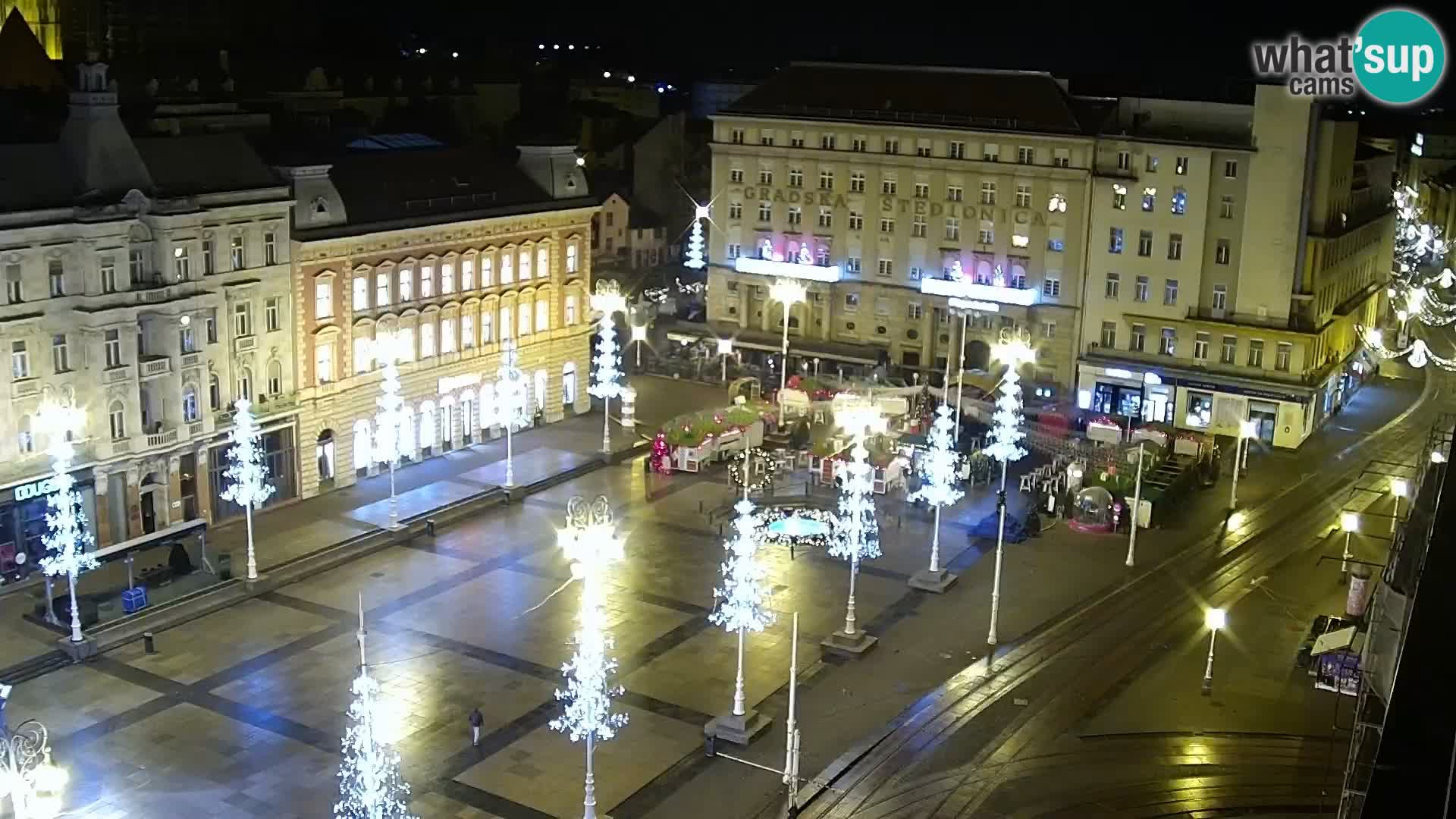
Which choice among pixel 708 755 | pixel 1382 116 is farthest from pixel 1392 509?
pixel 1382 116

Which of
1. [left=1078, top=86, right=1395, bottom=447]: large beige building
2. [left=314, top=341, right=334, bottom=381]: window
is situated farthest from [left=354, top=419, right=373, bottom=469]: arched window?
[left=1078, top=86, right=1395, bottom=447]: large beige building

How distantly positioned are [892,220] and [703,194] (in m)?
42.1

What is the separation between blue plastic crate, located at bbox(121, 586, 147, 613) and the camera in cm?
5053

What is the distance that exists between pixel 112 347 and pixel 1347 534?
51.1 m

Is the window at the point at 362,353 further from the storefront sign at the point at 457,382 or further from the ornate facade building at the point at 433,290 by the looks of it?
the storefront sign at the point at 457,382

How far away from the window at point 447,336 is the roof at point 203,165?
1191cm

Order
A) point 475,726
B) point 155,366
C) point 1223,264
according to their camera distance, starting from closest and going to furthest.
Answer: point 475,726 < point 155,366 < point 1223,264

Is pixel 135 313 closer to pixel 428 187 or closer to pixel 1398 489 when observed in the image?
pixel 428 187

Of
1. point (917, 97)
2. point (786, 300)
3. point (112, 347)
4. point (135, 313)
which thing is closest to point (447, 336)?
point (135, 313)

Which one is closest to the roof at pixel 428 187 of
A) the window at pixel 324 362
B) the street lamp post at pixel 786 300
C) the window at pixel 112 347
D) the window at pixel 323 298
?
the window at pixel 323 298

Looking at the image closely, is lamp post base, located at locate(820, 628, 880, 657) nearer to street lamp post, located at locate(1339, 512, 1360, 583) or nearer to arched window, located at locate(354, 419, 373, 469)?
street lamp post, located at locate(1339, 512, 1360, 583)

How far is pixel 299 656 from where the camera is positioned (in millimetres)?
48469

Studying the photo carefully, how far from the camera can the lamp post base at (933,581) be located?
56219mm

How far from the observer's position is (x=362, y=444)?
68.2 m
